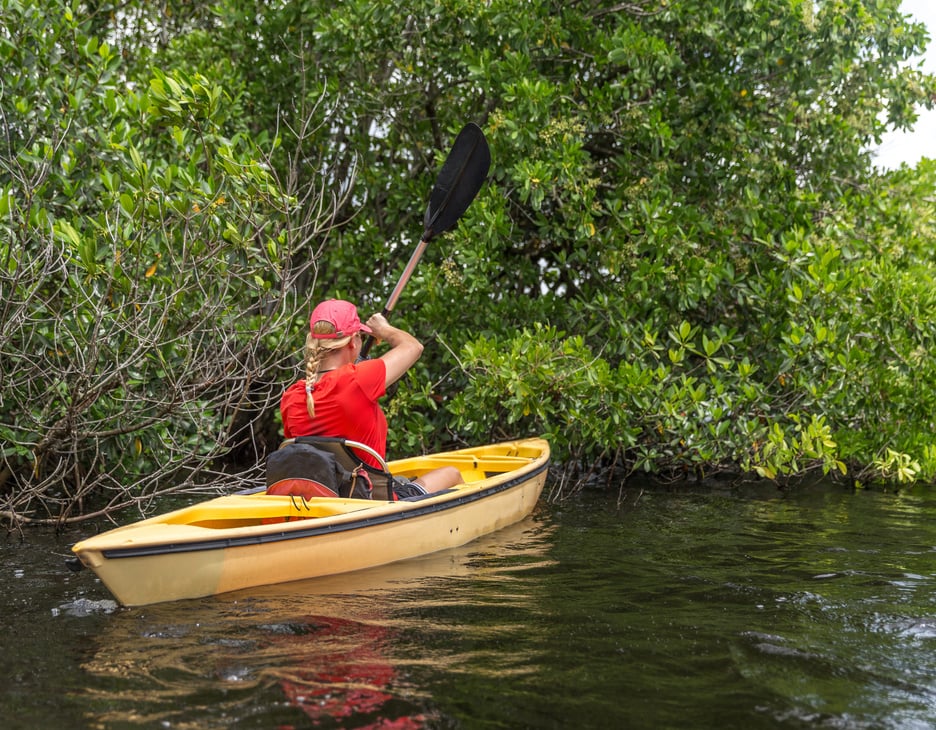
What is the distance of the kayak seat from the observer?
595 centimetres

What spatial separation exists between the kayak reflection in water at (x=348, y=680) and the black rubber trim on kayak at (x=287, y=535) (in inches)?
28.6

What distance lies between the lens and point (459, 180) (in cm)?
788

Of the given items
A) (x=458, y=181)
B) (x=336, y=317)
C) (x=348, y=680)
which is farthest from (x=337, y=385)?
(x=458, y=181)

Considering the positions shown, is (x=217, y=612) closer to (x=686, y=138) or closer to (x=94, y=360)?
(x=94, y=360)

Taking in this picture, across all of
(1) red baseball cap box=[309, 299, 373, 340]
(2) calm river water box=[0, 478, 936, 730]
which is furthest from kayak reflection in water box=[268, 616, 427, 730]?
(1) red baseball cap box=[309, 299, 373, 340]

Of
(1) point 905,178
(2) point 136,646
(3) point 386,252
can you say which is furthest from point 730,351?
(2) point 136,646

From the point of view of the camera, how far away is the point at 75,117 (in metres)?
7.10

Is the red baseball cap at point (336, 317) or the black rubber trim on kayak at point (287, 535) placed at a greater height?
the red baseball cap at point (336, 317)

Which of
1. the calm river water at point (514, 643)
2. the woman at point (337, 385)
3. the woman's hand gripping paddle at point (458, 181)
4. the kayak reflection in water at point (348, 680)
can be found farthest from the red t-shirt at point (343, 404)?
the woman's hand gripping paddle at point (458, 181)

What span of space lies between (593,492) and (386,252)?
10.4ft

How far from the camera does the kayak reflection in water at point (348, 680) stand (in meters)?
3.44

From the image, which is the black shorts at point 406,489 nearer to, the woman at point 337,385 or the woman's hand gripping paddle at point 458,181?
the woman at point 337,385

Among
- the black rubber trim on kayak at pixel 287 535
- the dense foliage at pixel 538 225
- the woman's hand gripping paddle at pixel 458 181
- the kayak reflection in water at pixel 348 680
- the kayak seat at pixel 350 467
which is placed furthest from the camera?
the woman's hand gripping paddle at pixel 458 181

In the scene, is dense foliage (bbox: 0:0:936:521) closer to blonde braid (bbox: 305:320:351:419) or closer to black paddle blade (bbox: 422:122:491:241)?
black paddle blade (bbox: 422:122:491:241)
